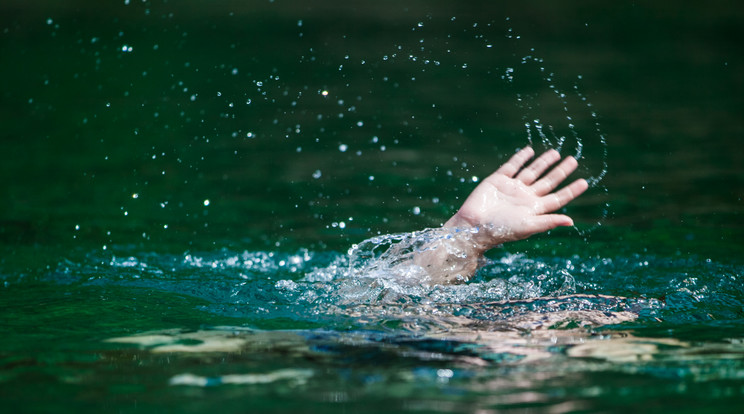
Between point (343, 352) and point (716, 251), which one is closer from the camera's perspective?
point (343, 352)

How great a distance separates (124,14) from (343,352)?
14.1m

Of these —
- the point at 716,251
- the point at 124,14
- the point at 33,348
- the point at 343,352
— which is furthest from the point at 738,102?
the point at 124,14

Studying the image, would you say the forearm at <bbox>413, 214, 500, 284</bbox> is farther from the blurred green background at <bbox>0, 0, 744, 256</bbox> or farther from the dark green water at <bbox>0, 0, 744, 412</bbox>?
the blurred green background at <bbox>0, 0, 744, 256</bbox>

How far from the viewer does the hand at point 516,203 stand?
444 centimetres

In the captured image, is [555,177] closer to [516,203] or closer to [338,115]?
[516,203]

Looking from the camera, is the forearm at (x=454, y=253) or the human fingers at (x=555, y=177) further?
the human fingers at (x=555, y=177)

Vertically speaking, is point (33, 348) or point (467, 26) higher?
point (467, 26)

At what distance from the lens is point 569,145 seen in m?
8.24

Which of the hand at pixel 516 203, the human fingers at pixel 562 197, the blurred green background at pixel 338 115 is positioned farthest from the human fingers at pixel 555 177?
the blurred green background at pixel 338 115

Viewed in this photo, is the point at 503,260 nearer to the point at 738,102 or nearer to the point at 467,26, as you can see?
the point at 738,102

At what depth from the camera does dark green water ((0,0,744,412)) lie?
10.3 feet

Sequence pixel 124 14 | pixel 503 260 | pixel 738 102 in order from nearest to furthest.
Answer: pixel 503 260
pixel 738 102
pixel 124 14

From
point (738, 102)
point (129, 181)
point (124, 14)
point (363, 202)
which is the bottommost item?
point (363, 202)

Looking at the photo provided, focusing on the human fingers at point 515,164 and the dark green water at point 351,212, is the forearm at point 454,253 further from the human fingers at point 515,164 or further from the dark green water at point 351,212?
the human fingers at point 515,164
